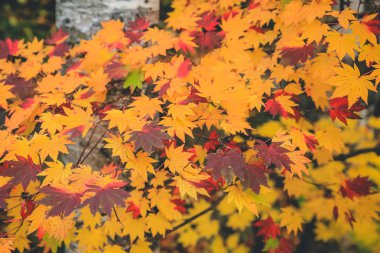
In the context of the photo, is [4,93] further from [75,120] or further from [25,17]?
[25,17]

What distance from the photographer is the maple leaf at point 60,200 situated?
1.23m

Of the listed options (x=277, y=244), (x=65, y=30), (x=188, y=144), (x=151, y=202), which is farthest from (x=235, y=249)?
(x=65, y=30)

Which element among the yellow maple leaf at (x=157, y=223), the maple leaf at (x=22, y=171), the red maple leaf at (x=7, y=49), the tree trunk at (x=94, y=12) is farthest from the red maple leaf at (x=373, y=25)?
the red maple leaf at (x=7, y=49)

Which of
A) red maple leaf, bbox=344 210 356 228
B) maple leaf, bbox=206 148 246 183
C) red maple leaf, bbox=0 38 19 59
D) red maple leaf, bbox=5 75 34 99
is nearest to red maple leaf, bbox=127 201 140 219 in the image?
maple leaf, bbox=206 148 246 183

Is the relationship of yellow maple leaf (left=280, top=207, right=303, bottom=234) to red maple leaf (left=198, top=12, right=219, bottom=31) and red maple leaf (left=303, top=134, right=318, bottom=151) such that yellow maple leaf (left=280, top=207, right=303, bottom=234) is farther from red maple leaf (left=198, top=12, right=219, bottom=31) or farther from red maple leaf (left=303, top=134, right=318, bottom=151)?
red maple leaf (left=198, top=12, right=219, bottom=31)

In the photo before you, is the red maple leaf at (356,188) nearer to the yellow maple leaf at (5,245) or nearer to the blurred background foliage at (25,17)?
the yellow maple leaf at (5,245)

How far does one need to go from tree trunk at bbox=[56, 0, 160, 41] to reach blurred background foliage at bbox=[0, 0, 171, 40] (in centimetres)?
224

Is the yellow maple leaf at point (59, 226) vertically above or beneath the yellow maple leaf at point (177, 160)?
beneath

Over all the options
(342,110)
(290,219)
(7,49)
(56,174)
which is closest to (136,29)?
(7,49)

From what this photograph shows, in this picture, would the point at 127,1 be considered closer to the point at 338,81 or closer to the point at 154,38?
the point at 154,38

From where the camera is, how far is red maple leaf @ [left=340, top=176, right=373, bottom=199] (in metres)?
2.30

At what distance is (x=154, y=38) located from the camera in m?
1.98

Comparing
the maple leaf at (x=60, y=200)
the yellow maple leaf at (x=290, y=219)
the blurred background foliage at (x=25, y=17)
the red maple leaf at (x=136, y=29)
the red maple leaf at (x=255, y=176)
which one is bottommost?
the yellow maple leaf at (x=290, y=219)

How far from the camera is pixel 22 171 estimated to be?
1.49 meters
